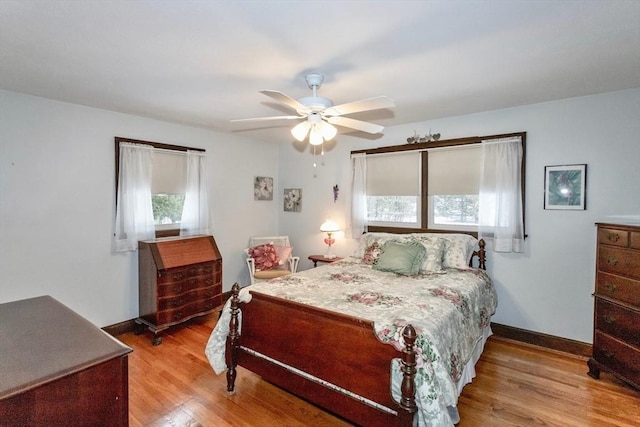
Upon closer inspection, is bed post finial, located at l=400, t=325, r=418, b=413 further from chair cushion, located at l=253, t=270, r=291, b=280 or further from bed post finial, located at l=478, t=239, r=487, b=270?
chair cushion, located at l=253, t=270, r=291, b=280

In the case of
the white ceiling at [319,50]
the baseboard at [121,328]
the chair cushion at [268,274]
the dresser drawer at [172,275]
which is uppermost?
the white ceiling at [319,50]

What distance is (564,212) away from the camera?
3166 millimetres

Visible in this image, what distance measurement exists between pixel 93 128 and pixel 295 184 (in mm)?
2785

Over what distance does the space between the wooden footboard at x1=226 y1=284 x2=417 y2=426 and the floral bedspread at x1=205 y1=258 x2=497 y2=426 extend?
3.2 inches

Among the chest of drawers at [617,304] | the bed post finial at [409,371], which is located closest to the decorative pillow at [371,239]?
the chest of drawers at [617,304]

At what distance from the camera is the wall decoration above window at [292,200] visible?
5234mm

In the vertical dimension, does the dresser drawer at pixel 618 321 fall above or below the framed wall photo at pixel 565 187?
below

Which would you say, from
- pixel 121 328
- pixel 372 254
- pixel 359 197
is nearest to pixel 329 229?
pixel 359 197

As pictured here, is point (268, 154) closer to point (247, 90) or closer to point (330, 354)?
point (247, 90)

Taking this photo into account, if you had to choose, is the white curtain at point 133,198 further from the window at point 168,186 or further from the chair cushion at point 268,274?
the chair cushion at point 268,274

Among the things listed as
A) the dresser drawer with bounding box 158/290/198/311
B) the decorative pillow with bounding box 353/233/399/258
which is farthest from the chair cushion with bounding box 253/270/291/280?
the decorative pillow with bounding box 353/233/399/258

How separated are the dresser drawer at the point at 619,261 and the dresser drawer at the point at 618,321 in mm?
275

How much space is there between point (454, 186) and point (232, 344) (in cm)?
293

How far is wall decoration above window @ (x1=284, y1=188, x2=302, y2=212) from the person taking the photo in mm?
5234
